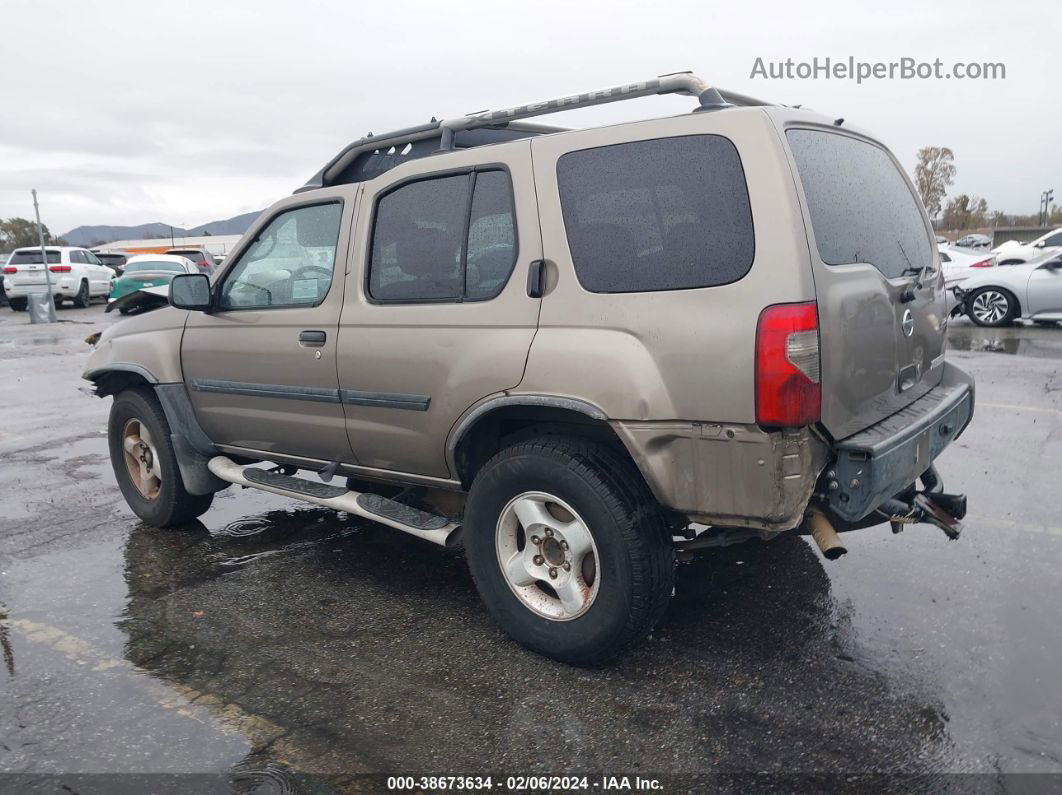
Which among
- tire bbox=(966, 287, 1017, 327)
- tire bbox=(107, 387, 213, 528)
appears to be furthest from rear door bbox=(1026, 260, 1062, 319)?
tire bbox=(107, 387, 213, 528)

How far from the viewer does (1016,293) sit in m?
13.3

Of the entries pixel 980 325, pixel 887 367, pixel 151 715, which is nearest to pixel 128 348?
pixel 151 715

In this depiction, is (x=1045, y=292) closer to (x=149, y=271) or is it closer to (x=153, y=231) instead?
(x=149, y=271)

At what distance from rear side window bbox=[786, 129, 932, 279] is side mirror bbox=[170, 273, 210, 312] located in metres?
3.08

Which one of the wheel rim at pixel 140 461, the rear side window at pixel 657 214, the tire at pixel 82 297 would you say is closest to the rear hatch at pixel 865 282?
the rear side window at pixel 657 214

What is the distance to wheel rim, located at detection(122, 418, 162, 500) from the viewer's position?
513 cm

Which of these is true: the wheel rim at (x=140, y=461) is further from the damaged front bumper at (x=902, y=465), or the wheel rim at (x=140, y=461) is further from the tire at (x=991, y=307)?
the tire at (x=991, y=307)

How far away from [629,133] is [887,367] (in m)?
1.34

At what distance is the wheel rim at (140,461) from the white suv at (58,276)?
67.1 feet

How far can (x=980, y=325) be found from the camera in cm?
1385

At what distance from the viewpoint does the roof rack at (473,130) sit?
3.21 m

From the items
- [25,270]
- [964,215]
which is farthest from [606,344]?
[964,215]

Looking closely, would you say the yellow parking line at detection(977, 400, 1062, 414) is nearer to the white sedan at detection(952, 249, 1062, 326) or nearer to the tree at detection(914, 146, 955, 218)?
the white sedan at detection(952, 249, 1062, 326)

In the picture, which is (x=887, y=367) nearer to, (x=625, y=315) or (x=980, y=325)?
(x=625, y=315)
